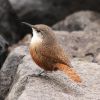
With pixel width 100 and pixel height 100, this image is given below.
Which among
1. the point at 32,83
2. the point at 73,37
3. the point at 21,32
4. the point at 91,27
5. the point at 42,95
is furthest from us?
the point at 21,32

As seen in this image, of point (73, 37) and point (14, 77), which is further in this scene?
point (73, 37)

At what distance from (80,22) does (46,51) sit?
14.4 feet

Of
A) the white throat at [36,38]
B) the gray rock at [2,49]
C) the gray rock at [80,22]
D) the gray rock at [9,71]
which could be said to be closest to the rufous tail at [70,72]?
the white throat at [36,38]

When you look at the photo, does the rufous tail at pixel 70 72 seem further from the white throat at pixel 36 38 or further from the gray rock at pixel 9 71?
the gray rock at pixel 9 71

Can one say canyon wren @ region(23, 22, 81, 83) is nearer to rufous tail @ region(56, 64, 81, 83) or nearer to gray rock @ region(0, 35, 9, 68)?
rufous tail @ region(56, 64, 81, 83)

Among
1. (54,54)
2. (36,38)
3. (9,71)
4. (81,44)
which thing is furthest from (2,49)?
(54,54)

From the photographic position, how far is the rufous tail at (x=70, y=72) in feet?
18.3

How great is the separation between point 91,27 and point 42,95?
15.6 ft

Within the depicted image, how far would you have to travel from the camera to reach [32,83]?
5.87m

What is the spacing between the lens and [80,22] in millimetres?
10375

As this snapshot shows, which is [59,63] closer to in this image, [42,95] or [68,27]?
[42,95]

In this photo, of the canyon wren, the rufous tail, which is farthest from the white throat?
the rufous tail

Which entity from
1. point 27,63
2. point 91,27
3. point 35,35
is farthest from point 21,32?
point 35,35

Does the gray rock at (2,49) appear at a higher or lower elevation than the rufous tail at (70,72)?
higher
